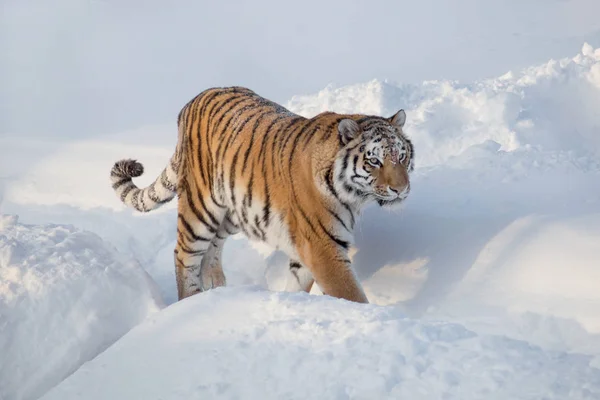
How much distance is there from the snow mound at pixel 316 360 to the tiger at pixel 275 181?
1.98ft

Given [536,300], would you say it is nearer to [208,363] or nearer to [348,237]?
[348,237]

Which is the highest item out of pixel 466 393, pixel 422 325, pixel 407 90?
pixel 407 90

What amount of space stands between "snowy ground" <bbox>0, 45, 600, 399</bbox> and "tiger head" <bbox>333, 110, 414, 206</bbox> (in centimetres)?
57

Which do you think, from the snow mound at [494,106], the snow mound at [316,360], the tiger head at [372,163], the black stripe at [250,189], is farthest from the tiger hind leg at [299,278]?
the snow mound at [494,106]

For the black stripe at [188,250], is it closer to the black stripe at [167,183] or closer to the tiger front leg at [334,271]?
the black stripe at [167,183]

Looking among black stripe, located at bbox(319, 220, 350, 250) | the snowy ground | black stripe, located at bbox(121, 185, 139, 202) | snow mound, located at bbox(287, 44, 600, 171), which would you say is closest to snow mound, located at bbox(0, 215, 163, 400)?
the snowy ground

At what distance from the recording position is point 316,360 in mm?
1980

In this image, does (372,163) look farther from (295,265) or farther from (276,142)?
(295,265)

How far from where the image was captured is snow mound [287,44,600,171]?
8023mm

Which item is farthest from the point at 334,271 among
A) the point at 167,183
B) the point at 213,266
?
the point at 167,183

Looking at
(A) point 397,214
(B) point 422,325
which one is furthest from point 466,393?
(A) point 397,214

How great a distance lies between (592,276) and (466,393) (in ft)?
5.02

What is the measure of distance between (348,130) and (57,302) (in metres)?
1.42

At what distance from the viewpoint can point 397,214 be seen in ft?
12.5
